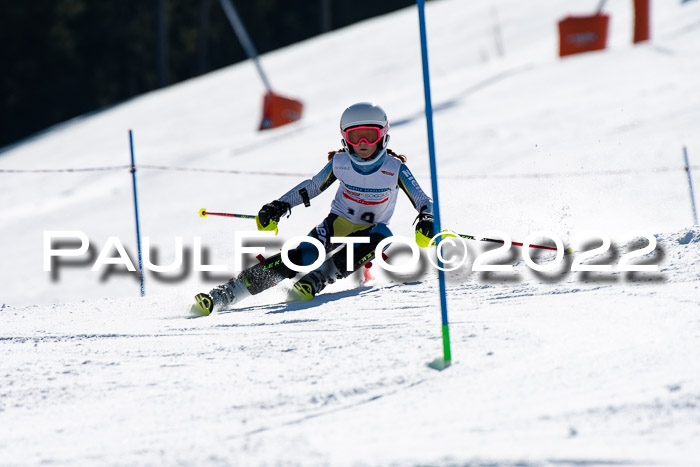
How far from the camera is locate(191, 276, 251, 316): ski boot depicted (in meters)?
5.59

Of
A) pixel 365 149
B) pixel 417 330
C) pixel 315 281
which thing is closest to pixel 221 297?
pixel 315 281

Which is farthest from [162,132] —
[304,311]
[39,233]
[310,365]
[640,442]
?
[640,442]

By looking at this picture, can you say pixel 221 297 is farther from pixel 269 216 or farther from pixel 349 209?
pixel 349 209

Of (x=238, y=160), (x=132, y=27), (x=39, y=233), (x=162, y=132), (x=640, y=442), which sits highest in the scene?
(x=132, y=27)

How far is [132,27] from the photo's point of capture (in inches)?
1473

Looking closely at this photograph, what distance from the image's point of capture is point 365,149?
580cm

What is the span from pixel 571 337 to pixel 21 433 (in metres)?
2.47

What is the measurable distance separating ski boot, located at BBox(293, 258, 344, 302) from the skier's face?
0.75 m

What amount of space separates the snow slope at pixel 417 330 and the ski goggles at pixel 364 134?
1.00 m

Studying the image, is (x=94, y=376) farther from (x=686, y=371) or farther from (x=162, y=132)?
(x=162, y=132)

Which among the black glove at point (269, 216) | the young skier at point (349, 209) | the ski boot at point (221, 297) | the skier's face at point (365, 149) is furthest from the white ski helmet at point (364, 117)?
the ski boot at point (221, 297)

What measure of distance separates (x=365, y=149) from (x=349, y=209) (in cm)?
51

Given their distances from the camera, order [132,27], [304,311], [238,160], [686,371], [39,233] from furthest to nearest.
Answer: [132,27], [238,160], [39,233], [304,311], [686,371]

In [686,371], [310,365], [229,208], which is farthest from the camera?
[229,208]
